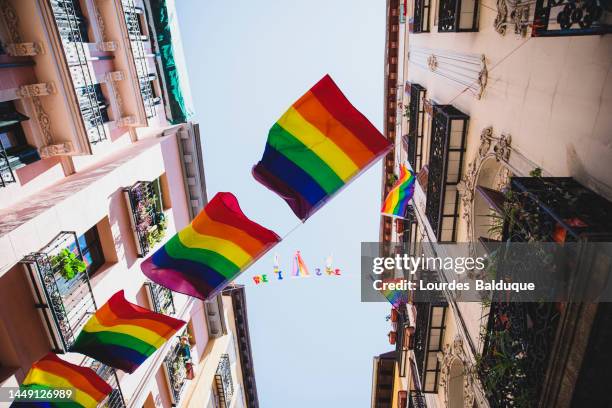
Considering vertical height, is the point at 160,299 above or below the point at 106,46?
below

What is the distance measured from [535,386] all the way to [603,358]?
4.45 ft

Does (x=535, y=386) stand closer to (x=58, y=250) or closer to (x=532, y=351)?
(x=532, y=351)

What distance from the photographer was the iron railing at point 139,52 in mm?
13531

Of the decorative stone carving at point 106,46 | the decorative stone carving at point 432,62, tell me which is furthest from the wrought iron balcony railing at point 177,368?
the decorative stone carving at point 432,62

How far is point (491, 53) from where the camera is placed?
822cm

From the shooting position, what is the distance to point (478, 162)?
30.7 ft

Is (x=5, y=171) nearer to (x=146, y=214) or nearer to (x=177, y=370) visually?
(x=146, y=214)

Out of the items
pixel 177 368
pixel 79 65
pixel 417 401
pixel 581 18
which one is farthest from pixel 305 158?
pixel 417 401

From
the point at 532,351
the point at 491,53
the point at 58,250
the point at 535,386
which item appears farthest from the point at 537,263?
the point at 58,250

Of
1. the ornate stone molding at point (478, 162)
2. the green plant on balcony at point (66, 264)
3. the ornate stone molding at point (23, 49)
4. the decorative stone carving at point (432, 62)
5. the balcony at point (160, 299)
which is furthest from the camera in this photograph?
the balcony at point (160, 299)

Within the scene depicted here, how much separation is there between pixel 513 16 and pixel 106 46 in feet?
40.5

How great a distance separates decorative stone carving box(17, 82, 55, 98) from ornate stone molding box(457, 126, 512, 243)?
11134mm

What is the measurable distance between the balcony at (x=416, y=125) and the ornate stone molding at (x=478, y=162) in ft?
14.5

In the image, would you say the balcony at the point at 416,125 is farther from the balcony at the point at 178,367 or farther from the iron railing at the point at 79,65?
the balcony at the point at 178,367
